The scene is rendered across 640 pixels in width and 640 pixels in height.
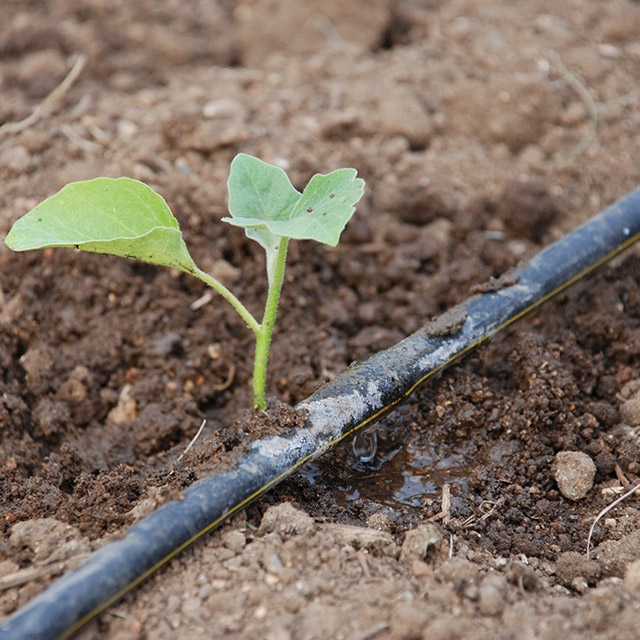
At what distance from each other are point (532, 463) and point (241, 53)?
2.32 metres

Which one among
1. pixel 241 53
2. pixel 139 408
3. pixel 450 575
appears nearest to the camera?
pixel 450 575

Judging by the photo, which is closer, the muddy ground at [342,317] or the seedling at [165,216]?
the muddy ground at [342,317]

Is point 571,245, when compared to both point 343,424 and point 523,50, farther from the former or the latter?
point 523,50

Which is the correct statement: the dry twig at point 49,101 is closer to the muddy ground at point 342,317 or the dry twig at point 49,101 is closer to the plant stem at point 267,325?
the muddy ground at point 342,317

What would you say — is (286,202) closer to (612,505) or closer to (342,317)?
(342,317)

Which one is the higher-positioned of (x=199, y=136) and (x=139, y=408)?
(x=199, y=136)

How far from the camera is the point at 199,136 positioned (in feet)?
8.27

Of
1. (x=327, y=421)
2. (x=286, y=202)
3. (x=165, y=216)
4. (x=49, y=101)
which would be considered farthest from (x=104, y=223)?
(x=49, y=101)

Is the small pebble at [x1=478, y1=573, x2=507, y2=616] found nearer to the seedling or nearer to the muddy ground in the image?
the muddy ground

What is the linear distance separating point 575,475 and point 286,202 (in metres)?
0.98

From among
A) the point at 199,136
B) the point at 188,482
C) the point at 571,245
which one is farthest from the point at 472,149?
the point at 188,482

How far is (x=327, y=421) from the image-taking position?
1733 mm

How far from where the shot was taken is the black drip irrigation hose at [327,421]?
132 cm

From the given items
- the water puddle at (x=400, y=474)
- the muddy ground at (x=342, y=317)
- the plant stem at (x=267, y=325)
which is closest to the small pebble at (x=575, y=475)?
the muddy ground at (x=342, y=317)
